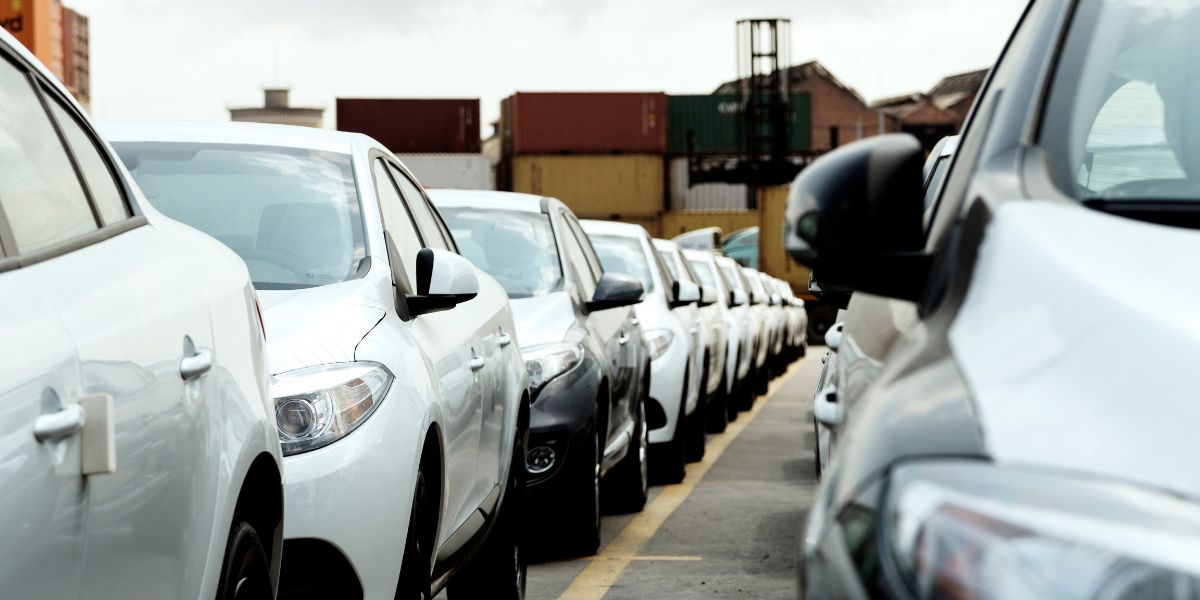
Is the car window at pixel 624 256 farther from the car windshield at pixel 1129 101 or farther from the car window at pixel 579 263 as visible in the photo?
the car windshield at pixel 1129 101

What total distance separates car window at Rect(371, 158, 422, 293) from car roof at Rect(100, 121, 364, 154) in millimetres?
115

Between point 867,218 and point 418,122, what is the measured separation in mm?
61491

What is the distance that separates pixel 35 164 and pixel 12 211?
272 mm

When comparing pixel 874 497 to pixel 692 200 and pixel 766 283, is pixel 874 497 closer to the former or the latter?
pixel 766 283

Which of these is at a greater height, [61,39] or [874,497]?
[61,39]

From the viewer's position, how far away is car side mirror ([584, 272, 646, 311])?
8.55m

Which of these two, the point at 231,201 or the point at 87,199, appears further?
the point at 231,201

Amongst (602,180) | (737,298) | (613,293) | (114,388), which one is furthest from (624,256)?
(602,180)

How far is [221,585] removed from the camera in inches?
127

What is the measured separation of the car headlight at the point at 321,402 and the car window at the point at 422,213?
1.52m

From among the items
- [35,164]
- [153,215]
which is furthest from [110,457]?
[153,215]

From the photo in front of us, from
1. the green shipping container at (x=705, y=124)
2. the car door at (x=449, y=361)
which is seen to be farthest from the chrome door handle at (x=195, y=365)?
the green shipping container at (x=705, y=124)

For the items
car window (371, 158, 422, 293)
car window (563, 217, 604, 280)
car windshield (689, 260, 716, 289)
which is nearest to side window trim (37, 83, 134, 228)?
car window (371, 158, 422, 293)

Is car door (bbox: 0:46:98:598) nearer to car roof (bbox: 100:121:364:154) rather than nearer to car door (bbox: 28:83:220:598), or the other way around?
car door (bbox: 28:83:220:598)
